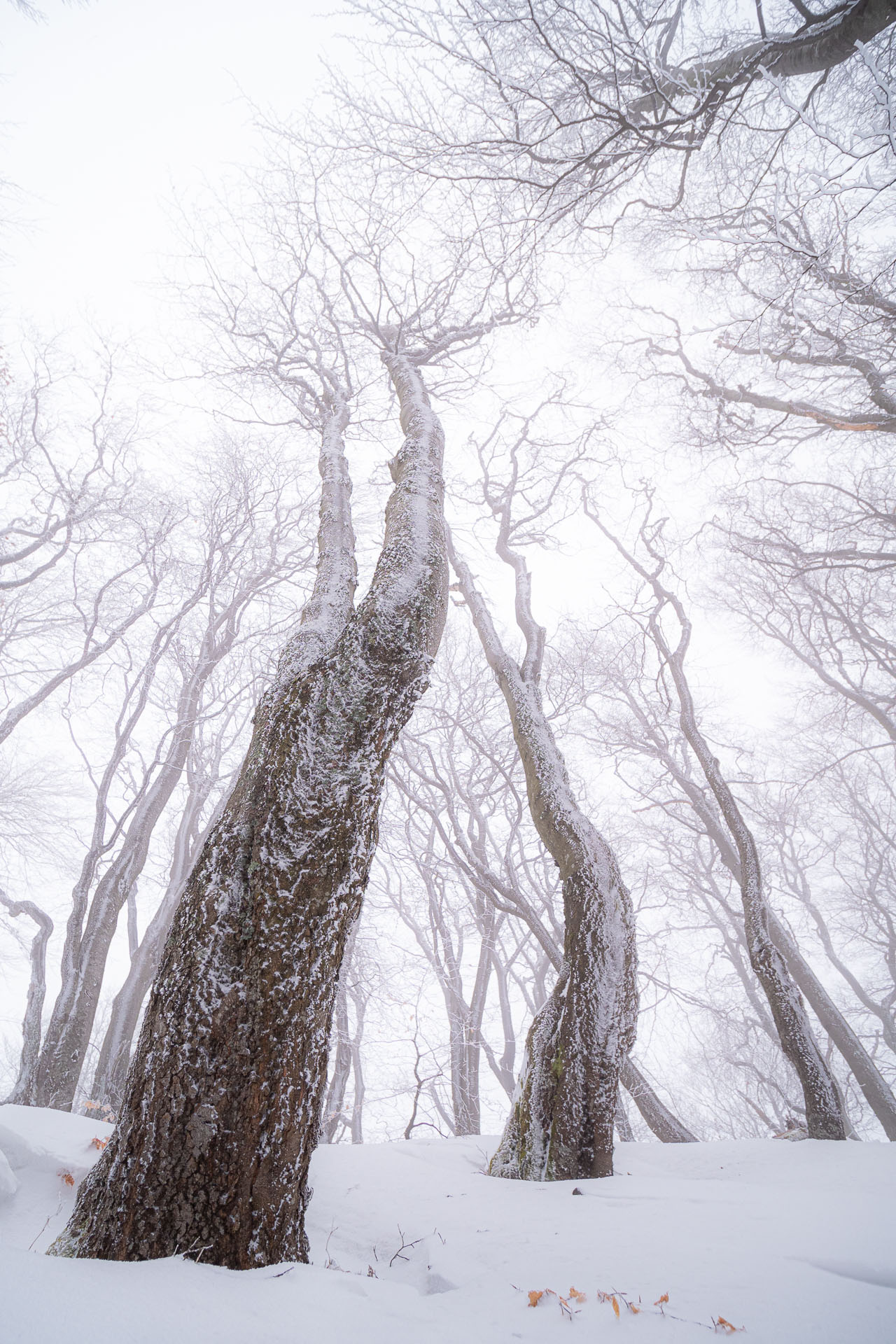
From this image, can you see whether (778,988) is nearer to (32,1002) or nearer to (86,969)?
(86,969)

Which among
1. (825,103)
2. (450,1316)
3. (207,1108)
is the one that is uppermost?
(825,103)

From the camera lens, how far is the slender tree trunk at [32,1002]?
16.0ft

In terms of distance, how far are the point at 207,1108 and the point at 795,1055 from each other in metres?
4.10

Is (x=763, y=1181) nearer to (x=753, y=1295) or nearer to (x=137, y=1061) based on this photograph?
(x=753, y=1295)

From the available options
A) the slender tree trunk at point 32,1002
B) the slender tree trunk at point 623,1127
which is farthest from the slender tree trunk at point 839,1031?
the slender tree trunk at point 32,1002

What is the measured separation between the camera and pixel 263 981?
1597 millimetres

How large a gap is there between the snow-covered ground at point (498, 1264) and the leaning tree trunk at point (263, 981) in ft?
0.49

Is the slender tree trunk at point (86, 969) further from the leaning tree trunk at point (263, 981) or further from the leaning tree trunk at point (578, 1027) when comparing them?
the leaning tree trunk at point (263, 981)

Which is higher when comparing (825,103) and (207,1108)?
(825,103)

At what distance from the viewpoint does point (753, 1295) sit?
1.53m

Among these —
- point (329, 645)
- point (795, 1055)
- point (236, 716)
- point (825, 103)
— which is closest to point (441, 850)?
point (236, 716)

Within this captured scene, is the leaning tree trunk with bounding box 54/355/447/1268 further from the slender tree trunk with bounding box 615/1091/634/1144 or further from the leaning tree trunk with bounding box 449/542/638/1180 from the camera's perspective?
the slender tree trunk with bounding box 615/1091/634/1144

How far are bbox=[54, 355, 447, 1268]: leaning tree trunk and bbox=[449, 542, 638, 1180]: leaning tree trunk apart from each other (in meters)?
1.91

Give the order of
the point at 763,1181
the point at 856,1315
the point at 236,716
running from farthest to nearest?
1. the point at 236,716
2. the point at 763,1181
3. the point at 856,1315
